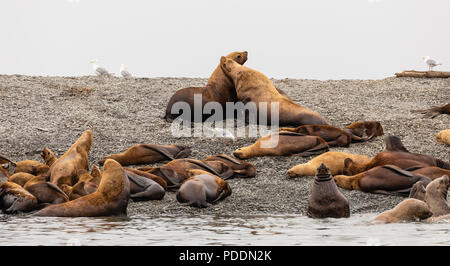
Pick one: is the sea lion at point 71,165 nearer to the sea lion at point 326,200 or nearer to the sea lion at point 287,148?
the sea lion at point 287,148

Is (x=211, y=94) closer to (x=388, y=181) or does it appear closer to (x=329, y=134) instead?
(x=329, y=134)

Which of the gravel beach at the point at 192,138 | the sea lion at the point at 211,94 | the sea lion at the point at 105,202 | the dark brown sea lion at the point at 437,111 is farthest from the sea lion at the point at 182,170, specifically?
the dark brown sea lion at the point at 437,111

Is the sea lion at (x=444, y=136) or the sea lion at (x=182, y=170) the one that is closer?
the sea lion at (x=182, y=170)

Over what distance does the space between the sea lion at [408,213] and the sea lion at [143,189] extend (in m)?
2.73

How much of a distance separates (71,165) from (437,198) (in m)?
4.89

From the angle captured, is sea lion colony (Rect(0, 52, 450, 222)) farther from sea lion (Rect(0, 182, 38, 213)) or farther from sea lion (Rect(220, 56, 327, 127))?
sea lion (Rect(220, 56, 327, 127))

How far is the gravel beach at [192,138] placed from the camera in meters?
9.12

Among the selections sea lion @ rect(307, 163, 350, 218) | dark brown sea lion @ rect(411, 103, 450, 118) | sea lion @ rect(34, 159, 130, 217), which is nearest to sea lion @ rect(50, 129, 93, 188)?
sea lion @ rect(34, 159, 130, 217)

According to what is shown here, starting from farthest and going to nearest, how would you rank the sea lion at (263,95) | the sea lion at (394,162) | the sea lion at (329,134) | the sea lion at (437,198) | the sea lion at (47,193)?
the sea lion at (263,95), the sea lion at (329,134), the sea lion at (394,162), the sea lion at (47,193), the sea lion at (437,198)

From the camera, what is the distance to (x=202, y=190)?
28.5 feet

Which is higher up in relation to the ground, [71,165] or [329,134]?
[329,134]

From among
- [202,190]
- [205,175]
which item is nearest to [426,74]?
[205,175]
